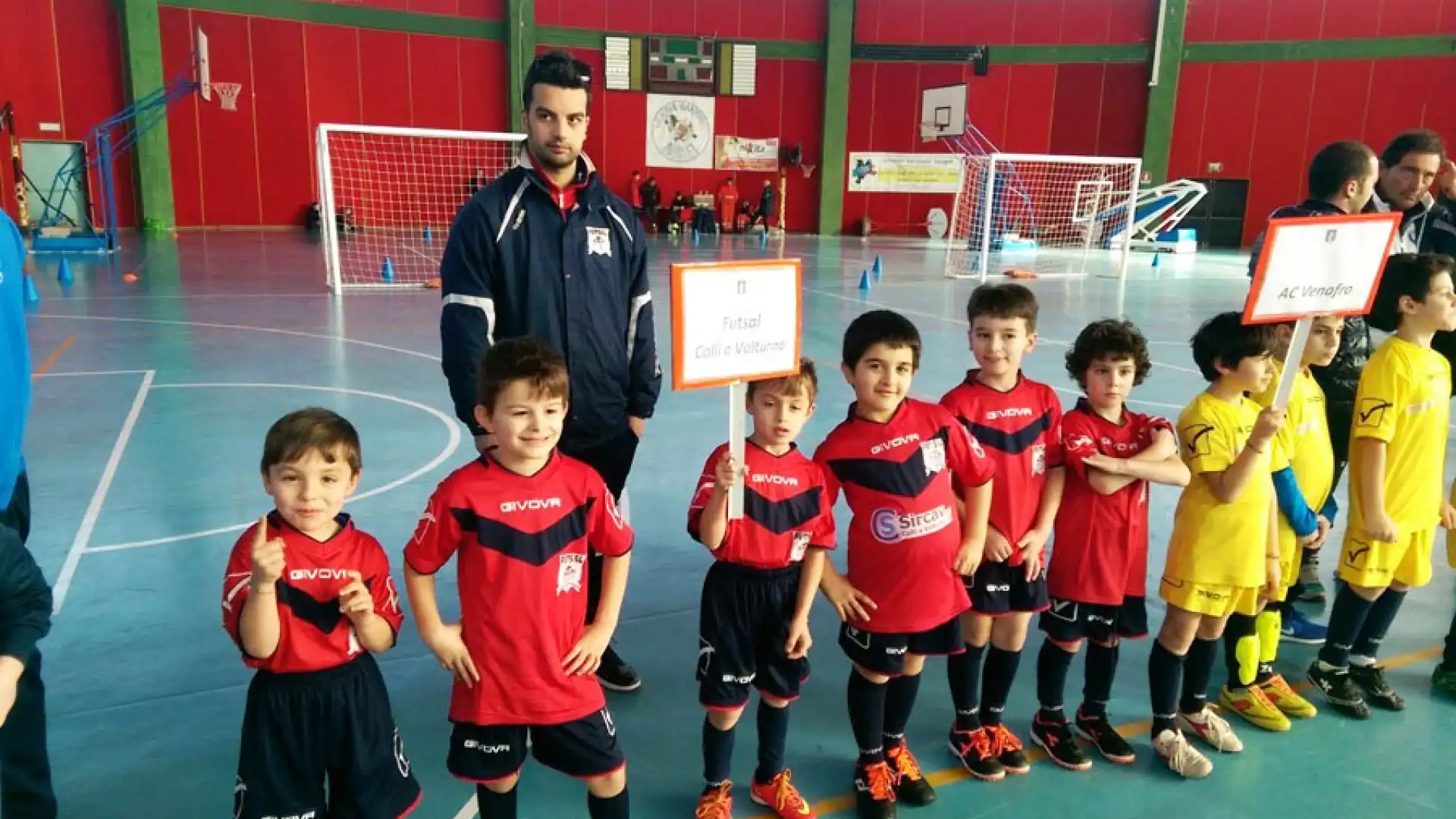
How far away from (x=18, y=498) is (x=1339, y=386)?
486cm

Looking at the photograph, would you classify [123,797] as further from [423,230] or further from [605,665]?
[423,230]

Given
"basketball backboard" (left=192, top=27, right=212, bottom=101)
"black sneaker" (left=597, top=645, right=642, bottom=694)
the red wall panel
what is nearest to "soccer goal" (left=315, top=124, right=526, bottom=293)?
"basketball backboard" (left=192, top=27, right=212, bottom=101)

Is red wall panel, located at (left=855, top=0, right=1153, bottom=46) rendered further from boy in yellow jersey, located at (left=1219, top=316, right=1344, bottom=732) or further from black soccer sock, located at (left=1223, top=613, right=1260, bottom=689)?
black soccer sock, located at (left=1223, top=613, right=1260, bottom=689)

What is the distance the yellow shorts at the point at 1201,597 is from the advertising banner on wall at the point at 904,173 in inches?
996

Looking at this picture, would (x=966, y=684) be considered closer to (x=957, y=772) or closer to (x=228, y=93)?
(x=957, y=772)

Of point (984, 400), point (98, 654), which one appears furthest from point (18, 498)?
point (984, 400)

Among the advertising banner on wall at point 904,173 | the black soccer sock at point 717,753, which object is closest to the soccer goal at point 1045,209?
the advertising banner on wall at point 904,173

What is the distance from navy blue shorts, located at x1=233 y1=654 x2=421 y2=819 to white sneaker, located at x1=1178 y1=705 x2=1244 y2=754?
8.50 ft

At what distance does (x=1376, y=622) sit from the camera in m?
3.65

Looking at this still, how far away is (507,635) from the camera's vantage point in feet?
7.71

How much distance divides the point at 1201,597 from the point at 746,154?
2501cm

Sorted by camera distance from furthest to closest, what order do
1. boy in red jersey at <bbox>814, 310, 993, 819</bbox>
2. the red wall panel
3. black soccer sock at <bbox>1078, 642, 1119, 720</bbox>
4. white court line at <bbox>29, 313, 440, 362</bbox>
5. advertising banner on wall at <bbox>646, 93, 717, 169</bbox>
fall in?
1. advertising banner on wall at <bbox>646, 93, 717, 169</bbox>
2. the red wall panel
3. white court line at <bbox>29, 313, 440, 362</bbox>
4. black soccer sock at <bbox>1078, 642, 1119, 720</bbox>
5. boy in red jersey at <bbox>814, 310, 993, 819</bbox>

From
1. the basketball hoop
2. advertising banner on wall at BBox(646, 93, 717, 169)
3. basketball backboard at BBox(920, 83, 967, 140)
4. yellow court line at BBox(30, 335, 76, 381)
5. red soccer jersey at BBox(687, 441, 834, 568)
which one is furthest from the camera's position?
basketball backboard at BBox(920, 83, 967, 140)

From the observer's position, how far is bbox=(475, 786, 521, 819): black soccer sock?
8.20ft
